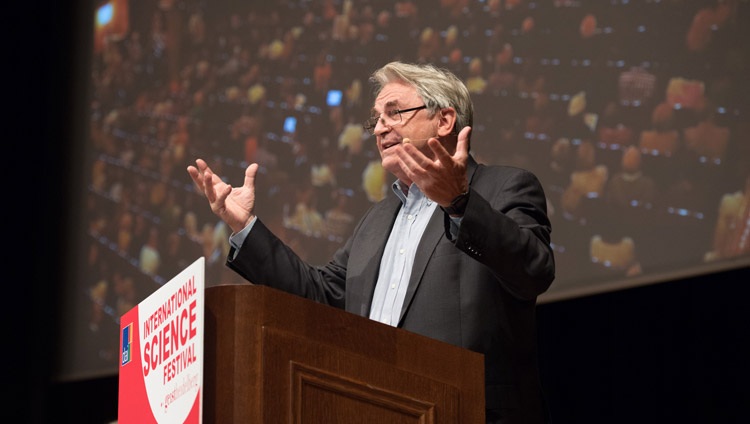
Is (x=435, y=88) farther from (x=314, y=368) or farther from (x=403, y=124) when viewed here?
(x=314, y=368)

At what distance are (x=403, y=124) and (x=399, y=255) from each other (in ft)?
1.08

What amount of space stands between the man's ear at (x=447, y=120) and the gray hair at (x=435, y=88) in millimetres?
13

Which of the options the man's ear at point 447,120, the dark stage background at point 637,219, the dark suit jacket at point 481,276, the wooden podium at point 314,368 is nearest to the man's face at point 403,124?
the man's ear at point 447,120

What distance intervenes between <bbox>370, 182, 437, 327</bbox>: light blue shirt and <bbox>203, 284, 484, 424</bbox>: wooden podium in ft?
1.45

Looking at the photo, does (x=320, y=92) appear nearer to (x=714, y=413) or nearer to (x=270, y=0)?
(x=270, y=0)

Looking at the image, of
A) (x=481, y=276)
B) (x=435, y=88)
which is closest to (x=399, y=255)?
(x=481, y=276)

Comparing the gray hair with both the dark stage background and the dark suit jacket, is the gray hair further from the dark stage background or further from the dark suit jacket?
the dark stage background

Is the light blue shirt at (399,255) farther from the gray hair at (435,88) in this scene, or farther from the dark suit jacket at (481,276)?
the gray hair at (435,88)

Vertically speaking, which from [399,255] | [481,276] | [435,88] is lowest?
[481,276]

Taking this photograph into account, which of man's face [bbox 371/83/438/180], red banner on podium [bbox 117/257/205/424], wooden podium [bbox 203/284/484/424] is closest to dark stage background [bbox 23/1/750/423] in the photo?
man's face [bbox 371/83/438/180]

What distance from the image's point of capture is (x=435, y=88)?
2.69 metres

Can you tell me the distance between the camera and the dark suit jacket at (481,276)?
2.15 m

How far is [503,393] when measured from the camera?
2.23 metres

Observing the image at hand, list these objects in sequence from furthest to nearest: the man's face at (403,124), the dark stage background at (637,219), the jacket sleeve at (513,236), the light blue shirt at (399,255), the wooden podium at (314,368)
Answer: the dark stage background at (637,219) < the man's face at (403,124) < the light blue shirt at (399,255) < the jacket sleeve at (513,236) < the wooden podium at (314,368)
